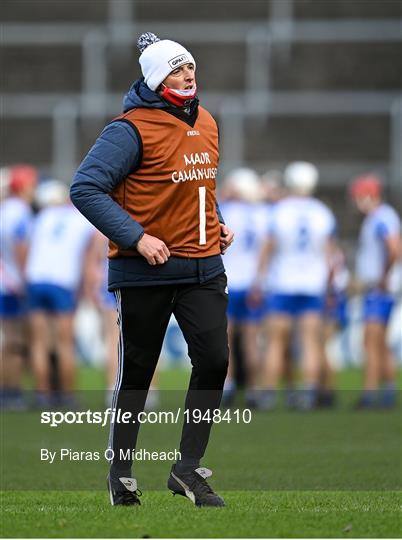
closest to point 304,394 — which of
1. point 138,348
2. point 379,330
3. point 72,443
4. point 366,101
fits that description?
point 379,330

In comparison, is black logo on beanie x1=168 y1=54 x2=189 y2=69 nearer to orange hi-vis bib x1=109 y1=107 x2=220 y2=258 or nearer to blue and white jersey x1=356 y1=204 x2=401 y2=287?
orange hi-vis bib x1=109 y1=107 x2=220 y2=258

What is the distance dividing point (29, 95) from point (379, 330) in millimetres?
11639

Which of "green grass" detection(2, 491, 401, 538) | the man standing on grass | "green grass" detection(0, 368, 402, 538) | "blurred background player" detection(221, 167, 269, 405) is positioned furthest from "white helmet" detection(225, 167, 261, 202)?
the man standing on grass

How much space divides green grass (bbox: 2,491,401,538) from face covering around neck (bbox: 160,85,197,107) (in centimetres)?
210

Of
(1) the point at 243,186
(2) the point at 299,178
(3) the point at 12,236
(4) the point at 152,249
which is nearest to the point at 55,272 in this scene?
(3) the point at 12,236

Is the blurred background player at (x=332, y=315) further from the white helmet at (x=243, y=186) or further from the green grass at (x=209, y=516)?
the green grass at (x=209, y=516)

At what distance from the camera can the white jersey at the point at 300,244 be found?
1526 centimetres

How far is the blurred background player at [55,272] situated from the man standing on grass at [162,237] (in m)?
7.96

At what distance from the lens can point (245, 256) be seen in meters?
16.0

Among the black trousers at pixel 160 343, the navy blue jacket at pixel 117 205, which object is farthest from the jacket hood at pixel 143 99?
the black trousers at pixel 160 343

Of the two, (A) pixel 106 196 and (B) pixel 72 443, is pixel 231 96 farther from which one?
(A) pixel 106 196

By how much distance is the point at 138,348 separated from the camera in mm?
7324

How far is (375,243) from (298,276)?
91 centimetres

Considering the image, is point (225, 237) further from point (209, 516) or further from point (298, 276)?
point (298, 276)
